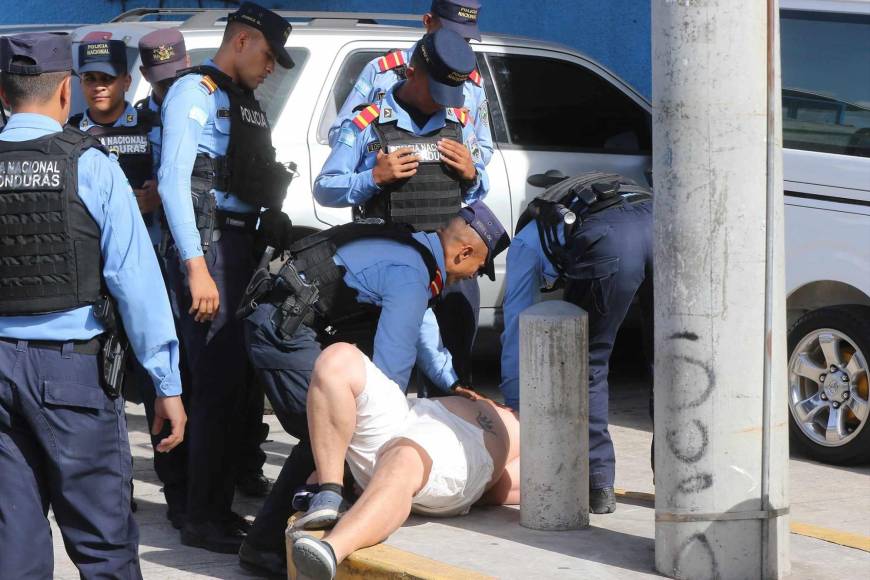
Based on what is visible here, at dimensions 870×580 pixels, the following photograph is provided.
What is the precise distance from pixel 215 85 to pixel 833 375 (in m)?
3.08

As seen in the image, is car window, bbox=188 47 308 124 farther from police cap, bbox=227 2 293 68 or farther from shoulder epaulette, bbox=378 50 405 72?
police cap, bbox=227 2 293 68

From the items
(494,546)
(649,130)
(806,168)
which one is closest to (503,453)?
(494,546)

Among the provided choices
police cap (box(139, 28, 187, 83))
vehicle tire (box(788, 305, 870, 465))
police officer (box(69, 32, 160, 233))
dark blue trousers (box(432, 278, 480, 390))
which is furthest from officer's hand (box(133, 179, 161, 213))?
vehicle tire (box(788, 305, 870, 465))

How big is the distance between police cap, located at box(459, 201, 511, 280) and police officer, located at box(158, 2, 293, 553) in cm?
89

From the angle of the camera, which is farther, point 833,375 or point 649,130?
point 649,130

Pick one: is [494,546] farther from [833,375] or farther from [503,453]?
[833,375]

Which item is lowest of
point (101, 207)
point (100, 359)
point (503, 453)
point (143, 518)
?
point (143, 518)

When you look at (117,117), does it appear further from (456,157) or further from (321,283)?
(321,283)

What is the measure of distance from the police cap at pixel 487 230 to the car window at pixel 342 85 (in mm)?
2012

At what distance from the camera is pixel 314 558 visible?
13.7 ft

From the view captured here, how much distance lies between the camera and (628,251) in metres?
5.14

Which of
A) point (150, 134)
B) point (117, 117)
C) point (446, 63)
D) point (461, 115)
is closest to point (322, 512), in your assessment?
point (446, 63)

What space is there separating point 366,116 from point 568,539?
1.89 m

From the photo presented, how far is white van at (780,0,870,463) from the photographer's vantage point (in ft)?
20.6
